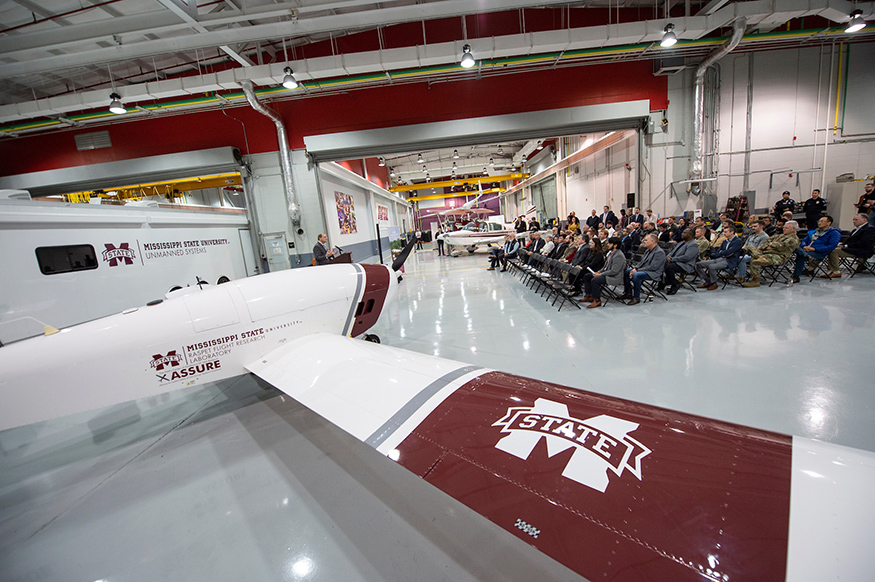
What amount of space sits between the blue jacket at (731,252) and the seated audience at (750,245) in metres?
0.11

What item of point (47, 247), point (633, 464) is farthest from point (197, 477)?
point (47, 247)

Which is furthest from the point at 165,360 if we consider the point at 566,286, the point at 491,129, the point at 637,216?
the point at 637,216

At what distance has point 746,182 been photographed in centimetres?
970

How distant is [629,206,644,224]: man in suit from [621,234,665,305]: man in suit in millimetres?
3784

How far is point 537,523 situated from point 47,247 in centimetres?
545

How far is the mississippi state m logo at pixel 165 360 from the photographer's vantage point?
8.09ft

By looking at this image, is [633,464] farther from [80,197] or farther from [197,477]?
[80,197]

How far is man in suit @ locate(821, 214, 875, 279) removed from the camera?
5422 millimetres

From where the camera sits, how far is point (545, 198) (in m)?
21.8

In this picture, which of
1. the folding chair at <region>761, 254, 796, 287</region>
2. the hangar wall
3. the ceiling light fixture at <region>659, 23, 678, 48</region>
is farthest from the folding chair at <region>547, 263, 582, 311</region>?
the hangar wall

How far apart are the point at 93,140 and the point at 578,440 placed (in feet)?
48.2

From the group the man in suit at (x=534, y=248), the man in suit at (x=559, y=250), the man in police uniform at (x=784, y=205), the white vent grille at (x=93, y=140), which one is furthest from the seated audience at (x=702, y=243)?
the white vent grille at (x=93, y=140)

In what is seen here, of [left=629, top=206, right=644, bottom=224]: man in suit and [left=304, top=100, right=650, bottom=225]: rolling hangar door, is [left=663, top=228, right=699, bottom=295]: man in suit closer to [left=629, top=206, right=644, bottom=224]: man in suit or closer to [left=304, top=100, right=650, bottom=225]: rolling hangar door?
[left=629, top=206, right=644, bottom=224]: man in suit

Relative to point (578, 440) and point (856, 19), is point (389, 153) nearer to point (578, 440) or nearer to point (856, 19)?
point (578, 440)
